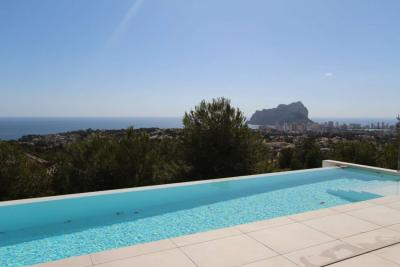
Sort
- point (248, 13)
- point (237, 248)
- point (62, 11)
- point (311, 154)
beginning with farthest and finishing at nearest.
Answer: point (311, 154) → point (248, 13) → point (62, 11) → point (237, 248)

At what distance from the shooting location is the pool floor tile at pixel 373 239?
352cm

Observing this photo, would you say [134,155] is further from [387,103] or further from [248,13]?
[387,103]

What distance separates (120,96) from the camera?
63.6ft

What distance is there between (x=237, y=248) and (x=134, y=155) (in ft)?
22.8

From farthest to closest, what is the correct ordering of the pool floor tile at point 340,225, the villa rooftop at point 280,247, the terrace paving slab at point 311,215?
the terrace paving slab at point 311,215, the pool floor tile at point 340,225, the villa rooftop at point 280,247

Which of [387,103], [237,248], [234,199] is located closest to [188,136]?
[234,199]

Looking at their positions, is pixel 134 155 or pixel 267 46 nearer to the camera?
pixel 134 155

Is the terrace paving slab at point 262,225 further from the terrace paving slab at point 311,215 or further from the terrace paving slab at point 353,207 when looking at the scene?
the terrace paving slab at point 353,207

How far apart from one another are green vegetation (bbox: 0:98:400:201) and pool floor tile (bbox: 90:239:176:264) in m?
5.94

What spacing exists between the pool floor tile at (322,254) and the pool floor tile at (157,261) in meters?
1.16

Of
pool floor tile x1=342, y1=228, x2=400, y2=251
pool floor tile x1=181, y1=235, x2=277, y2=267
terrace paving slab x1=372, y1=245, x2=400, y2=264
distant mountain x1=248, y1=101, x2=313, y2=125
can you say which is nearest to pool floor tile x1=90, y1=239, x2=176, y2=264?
pool floor tile x1=181, y1=235, x2=277, y2=267

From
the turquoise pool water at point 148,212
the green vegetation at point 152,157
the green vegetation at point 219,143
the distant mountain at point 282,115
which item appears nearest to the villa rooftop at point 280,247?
the turquoise pool water at point 148,212

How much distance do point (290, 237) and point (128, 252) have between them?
6.69ft

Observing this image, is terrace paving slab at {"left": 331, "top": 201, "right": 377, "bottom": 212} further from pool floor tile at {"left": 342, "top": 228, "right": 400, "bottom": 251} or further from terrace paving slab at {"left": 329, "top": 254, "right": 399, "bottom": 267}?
terrace paving slab at {"left": 329, "top": 254, "right": 399, "bottom": 267}
